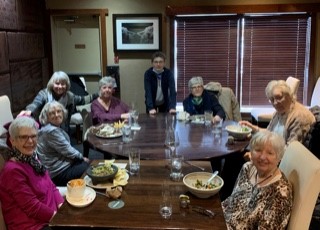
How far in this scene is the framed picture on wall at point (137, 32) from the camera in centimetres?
518

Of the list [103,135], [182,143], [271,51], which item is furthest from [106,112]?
[271,51]

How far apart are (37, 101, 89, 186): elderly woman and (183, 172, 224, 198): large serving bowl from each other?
1083 mm

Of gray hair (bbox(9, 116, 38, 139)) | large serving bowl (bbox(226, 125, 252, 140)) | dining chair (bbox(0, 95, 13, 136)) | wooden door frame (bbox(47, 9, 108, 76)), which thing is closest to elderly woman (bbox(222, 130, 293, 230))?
large serving bowl (bbox(226, 125, 252, 140))

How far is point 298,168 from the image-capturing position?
1728mm

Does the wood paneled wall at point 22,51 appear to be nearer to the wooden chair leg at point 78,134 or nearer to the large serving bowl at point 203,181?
the wooden chair leg at point 78,134

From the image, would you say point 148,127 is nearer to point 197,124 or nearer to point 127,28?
point 197,124

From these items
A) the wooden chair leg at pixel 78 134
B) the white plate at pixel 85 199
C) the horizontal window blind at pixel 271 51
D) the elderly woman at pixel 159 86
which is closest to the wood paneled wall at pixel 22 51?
the wooden chair leg at pixel 78 134

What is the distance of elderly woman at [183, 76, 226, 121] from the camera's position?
11.8 ft

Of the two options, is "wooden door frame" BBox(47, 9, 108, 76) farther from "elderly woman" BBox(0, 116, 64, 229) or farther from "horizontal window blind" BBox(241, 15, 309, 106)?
"elderly woman" BBox(0, 116, 64, 229)

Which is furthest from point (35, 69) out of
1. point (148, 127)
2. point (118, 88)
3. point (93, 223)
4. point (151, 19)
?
→ point (93, 223)

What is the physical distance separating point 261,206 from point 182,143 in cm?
107

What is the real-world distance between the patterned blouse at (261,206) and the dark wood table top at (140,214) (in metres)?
0.16

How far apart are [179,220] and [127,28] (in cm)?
413

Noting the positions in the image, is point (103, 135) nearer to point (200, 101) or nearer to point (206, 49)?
point (200, 101)
